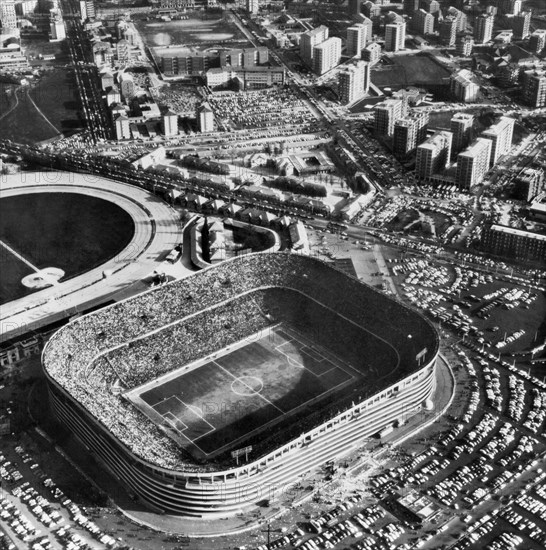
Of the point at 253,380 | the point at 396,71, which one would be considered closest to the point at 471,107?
the point at 396,71

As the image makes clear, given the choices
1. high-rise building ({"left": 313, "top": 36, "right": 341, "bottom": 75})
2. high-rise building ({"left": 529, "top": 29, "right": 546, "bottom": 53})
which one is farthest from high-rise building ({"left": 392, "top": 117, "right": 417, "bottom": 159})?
high-rise building ({"left": 529, "top": 29, "right": 546, "bottom": 53})

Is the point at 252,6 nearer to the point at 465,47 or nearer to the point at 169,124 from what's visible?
the point at 465,47

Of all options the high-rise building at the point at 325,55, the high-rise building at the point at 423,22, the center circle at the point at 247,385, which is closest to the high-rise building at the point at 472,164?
the high-rise building at the point at 325,55

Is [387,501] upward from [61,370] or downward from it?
downward

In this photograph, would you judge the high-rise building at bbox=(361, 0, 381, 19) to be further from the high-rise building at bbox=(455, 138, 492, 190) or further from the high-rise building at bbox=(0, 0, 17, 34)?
the high-rise building at bbox=(455, 138, 492, 190)

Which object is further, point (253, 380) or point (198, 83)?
point (198, 83)

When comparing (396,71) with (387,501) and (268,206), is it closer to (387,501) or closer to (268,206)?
(268,206)
